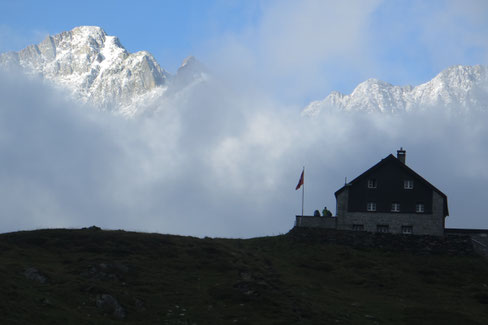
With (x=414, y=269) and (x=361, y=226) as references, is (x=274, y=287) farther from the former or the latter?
(x=361, y=226)

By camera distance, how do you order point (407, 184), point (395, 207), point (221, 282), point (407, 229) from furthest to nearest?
point (407, 184), point (395, 207), point (407, 229), point (221, 282)

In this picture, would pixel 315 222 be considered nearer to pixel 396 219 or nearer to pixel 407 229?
pixel 396 219

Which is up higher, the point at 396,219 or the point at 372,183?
the point at 372,183

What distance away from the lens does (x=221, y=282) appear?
6538 cm

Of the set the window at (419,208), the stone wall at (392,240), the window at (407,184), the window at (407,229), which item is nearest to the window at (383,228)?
the window at (407,229)

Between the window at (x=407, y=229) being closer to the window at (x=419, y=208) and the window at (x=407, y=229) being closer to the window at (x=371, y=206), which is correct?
the window at (x=419, y=208)

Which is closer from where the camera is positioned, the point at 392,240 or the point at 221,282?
the point at 221,282

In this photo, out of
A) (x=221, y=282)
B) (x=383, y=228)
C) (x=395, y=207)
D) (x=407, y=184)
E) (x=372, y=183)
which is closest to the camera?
(x=221, y=282)

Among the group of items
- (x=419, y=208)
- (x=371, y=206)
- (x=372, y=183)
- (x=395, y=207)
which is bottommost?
(x=419, y=208)

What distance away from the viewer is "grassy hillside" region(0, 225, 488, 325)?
5384 centimetres

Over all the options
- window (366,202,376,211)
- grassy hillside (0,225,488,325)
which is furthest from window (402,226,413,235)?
grassy hillside (0,225,488,325)

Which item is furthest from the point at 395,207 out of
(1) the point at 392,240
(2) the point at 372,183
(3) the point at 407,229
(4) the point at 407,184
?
(1) the point at 392,240

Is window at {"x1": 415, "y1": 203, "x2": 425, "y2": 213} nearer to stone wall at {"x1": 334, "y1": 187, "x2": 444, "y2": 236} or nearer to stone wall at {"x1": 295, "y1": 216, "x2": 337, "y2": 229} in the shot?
stone wall at {"x1": 334, "y1": 187, "x2": 444, "y2": 236}

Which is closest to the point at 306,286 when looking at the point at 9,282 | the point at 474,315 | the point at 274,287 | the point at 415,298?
the point at 274,287
